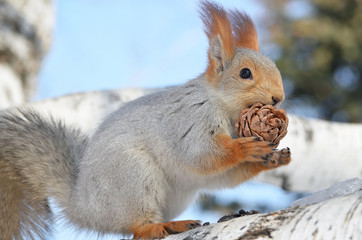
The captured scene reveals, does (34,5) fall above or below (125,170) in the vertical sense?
above

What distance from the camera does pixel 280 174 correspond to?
287 centimetres

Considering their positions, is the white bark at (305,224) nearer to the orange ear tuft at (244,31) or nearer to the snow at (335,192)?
the snow at (335,192)

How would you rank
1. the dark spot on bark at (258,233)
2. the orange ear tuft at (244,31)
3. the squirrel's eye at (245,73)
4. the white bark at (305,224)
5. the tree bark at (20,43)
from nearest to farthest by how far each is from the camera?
the white bark at (305,224), the dark spot on bark at (258,233), the squirrel's eye at (245,73), the orange ear tuft at (244,31), the tree bark at (20,43)

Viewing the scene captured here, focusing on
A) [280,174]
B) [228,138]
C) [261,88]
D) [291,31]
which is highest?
[291,31]

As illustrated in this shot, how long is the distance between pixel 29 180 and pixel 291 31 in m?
5.18

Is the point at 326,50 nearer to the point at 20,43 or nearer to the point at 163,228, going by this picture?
the point at 20,43

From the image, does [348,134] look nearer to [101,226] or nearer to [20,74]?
[101,226]

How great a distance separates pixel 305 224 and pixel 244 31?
3.67 ft

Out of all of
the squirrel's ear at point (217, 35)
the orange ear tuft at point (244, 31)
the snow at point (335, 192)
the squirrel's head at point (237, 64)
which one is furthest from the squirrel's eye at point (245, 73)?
the snow at point (335, 192)

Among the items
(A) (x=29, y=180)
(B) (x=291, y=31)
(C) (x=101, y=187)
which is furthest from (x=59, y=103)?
(B) (x=291, y=31)

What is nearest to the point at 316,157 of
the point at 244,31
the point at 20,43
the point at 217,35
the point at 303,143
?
the point at 303,143

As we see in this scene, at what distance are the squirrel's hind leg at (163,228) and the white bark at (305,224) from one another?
279 millimetres

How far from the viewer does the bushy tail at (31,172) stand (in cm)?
183

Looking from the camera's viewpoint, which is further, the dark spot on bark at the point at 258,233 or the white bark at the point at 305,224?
the dark spot on bark at the point at 258,233
